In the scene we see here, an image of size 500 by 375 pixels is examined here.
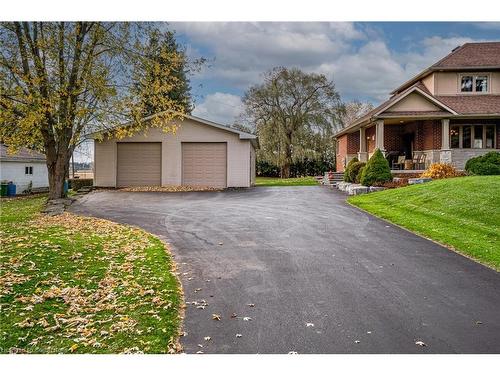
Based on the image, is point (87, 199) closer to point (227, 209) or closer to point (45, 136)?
point (45, 136)

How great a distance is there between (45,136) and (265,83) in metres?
22.1

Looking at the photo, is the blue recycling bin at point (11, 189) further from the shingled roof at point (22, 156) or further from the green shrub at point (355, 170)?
the green shrub at point (355, 170)

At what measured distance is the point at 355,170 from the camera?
20.7m

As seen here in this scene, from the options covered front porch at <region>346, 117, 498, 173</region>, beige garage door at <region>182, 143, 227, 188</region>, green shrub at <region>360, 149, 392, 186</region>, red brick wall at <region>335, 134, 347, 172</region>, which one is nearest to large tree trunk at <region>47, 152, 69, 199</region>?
beige garage door at <region>182, 143, 227, 188</region>

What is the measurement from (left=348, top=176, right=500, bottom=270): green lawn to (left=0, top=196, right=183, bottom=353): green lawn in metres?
5.10

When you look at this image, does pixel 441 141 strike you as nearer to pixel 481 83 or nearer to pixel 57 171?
pixel 481 83

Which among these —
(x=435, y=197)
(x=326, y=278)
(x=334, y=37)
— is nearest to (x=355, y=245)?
(x=326, y=278)

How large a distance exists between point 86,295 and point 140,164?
1831cm

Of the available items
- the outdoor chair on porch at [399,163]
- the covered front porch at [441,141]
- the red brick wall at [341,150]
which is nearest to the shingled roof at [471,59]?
the covered front porch at [441,141]

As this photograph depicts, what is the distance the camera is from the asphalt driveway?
394 cm

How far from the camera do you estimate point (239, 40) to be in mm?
8492

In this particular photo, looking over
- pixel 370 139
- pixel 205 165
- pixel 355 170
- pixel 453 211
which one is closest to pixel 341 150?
pixel 370 139

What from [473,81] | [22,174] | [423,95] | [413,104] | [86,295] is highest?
[473,81]

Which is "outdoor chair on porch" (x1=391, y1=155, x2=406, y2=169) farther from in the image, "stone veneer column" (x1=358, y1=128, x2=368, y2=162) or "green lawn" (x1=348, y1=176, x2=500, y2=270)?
"green lawn" (x1=348, y1=176, x2=500, y2=270)
